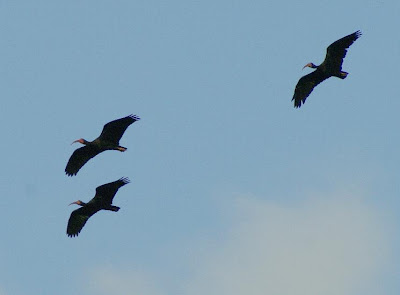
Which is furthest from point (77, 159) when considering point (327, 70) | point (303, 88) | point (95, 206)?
point (327, 70)

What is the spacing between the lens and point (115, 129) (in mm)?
37156

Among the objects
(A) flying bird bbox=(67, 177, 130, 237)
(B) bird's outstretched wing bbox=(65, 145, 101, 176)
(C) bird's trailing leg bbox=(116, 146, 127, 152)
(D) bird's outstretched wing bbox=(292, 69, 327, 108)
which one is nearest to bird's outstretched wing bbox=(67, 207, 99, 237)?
(A) flying bird bbox=(67, 177, 130, 237)

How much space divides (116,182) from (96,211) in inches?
85.3

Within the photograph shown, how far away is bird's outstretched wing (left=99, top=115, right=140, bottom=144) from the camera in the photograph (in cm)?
3678

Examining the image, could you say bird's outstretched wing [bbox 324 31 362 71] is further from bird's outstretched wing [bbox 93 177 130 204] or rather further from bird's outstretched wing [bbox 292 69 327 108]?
bird's outstretched wing [bbox 93 177 130 204]

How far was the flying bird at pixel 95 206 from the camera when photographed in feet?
123

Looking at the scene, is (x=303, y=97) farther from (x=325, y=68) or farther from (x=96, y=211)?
(x=96, y=211)

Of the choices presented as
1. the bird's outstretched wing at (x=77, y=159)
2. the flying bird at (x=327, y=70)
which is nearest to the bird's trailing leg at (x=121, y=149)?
the bird's outstretched wing at (x=77, y=159)

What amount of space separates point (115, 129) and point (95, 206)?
2.81 metres

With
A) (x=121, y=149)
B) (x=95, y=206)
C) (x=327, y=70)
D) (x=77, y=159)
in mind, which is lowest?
(x=95, y=206)

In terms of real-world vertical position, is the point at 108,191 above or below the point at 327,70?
below

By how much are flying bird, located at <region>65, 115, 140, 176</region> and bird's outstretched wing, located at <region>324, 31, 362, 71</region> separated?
6.15 meters

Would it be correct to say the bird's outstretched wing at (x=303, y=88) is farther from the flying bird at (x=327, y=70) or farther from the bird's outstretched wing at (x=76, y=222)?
the bird's outstretched wing at (x=76, y=222)

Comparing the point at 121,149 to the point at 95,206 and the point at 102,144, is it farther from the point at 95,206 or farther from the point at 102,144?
the point at 95,206
